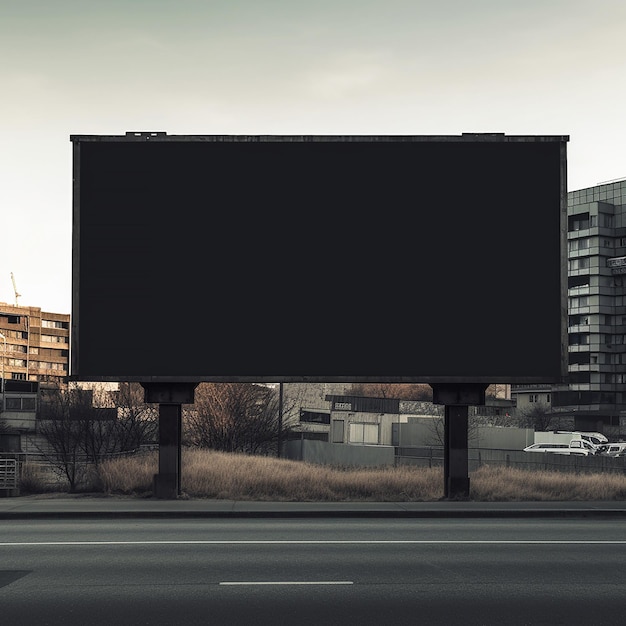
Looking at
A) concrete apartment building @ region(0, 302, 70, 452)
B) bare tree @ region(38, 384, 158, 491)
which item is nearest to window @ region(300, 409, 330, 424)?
concrete apartment building @ region(0, 302, 70, 452)

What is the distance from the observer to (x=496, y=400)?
143125 millimetres

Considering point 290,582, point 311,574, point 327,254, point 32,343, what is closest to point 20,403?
point 327,254

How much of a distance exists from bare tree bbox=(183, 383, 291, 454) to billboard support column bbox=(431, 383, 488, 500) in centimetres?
2408

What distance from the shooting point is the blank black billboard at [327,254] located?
2267 centimetres

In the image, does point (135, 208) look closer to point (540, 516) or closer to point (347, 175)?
point (347, 175)

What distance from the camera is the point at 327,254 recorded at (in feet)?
75.3

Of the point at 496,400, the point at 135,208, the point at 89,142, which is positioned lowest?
the point at 496,400

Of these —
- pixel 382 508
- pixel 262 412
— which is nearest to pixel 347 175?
pixel 382 508

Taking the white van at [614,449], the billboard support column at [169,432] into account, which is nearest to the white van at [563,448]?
the white van at [614,449]

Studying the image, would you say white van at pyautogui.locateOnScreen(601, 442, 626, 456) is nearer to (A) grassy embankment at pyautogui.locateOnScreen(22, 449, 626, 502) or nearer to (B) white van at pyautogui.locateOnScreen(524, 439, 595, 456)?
(B) white van at pyautogui.locateOnScreen(524, 439, 595, 456)

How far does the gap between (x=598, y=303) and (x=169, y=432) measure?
4705 inches

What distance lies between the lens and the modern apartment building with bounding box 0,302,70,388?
172 m

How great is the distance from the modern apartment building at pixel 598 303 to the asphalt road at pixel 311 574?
393 ft

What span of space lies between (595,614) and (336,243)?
1443 centimetres
